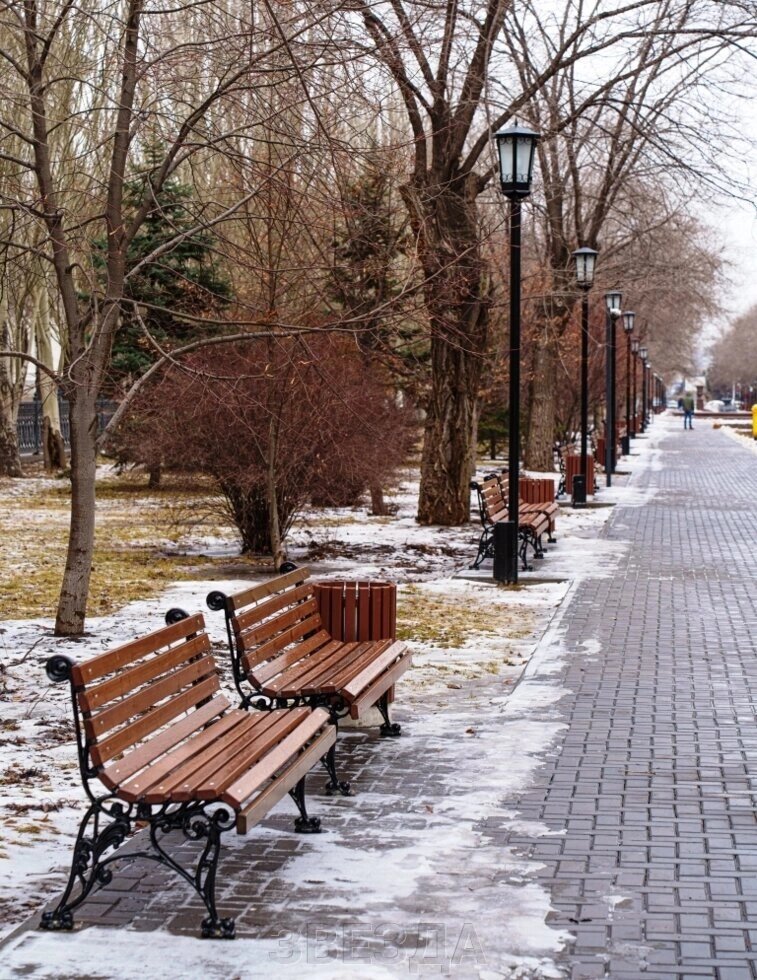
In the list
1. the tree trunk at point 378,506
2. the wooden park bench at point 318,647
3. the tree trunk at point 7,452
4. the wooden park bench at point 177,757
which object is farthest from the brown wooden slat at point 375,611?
the tree trunk at point 7,452

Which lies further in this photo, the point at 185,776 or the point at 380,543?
the point at 380,543

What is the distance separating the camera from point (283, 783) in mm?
5355

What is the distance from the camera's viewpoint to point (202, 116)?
959cm

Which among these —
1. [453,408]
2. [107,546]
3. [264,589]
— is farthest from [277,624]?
[453,408]

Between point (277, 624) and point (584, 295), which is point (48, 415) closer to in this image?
point (584, 295)

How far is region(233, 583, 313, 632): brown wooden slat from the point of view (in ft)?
21.8

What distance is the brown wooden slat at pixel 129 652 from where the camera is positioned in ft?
16.1

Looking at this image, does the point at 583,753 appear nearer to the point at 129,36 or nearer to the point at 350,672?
the point at 350,672

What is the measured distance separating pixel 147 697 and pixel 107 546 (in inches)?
513

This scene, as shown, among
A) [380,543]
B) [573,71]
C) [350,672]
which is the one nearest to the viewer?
[350,672]

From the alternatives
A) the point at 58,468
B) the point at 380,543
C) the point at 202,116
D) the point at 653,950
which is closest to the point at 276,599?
the point at 653,950

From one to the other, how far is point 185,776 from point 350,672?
2.10 m

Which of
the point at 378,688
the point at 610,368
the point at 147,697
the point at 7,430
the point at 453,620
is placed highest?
the point at 610,368

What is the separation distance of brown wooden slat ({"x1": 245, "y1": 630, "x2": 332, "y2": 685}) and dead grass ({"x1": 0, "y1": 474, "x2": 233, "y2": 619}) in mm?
4667
